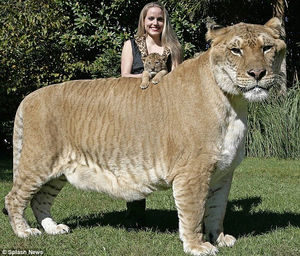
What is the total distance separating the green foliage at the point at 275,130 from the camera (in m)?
13.0

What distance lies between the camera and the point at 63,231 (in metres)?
5.93

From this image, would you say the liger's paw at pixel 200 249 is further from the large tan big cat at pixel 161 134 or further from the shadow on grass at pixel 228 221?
the shadow on grass at pixel 228 221

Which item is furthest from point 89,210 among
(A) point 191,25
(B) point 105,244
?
(A) point 191,25

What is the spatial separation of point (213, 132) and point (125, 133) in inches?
36.4

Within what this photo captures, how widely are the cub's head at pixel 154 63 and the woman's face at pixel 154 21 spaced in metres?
0.36

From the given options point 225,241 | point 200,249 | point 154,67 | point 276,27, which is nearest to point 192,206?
point 200,249

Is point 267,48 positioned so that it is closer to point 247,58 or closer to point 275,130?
point 247,58

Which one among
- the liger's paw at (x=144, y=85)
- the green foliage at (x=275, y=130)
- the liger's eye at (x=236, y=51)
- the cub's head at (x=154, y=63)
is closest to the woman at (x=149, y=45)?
the cub's head at (x=154, y=63)

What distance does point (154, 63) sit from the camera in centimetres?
594

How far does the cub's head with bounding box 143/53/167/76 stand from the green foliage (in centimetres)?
742

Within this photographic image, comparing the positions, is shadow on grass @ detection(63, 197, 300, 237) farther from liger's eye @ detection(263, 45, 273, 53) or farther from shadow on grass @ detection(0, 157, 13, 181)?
shadow on grass @ detection(0, 157, 13, 181)

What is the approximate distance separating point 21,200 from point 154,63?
2.00 meters

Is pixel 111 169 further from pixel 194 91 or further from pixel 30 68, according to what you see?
pixel 30 68

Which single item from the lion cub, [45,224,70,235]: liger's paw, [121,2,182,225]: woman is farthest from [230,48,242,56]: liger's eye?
[45,224,70,235]: liger's paw
